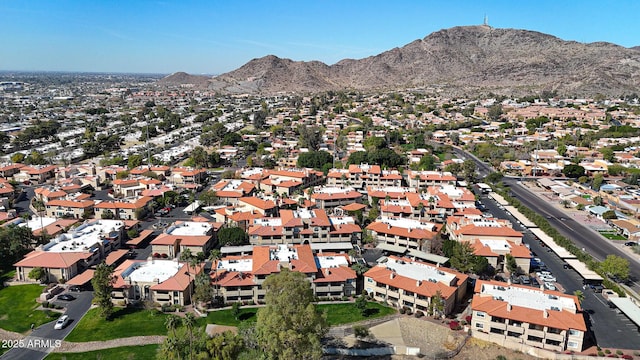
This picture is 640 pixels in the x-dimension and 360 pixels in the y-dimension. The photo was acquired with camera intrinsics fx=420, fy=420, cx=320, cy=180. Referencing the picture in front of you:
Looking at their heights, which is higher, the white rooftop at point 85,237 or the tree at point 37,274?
the white rooftop at point 85,237

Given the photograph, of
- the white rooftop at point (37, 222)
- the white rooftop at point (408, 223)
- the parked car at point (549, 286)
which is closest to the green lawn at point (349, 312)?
the white rooftop at point (408, 223)

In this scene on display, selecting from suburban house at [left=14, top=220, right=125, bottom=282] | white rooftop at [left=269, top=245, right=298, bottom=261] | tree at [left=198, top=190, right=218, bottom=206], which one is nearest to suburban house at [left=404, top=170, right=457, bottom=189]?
tree at [left=198, top=190, right=218, bottom=206]

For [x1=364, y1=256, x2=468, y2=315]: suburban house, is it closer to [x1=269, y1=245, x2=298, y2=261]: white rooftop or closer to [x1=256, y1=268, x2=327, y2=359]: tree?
[x1=269, y1=245, x2=298, y2=261]: white rooftop

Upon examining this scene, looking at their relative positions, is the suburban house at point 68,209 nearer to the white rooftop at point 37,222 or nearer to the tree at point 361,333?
the white rooftop at point 37,222

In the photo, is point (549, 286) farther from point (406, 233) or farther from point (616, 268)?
point (406, 233)

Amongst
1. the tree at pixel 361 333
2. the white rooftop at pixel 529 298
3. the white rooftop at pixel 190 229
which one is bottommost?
the tree at pixel 361 333

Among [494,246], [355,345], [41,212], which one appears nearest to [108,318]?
[355,345]
